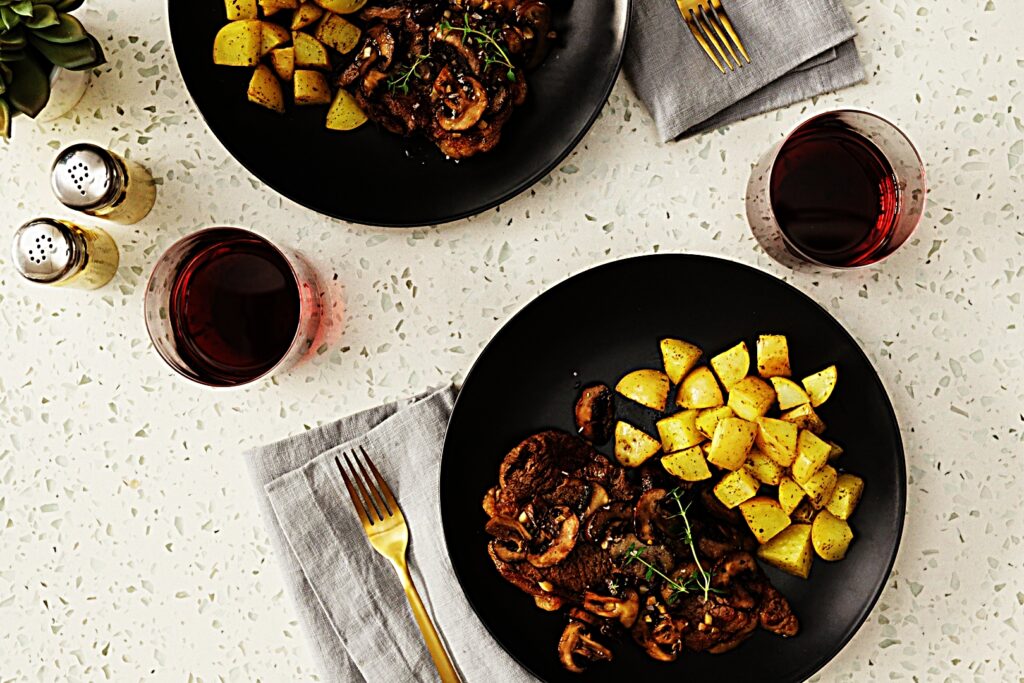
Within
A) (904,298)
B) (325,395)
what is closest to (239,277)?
(325,395)

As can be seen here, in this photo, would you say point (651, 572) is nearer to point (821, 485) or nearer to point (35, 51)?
point (821, 485)

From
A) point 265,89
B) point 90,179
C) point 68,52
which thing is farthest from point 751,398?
point 68,52

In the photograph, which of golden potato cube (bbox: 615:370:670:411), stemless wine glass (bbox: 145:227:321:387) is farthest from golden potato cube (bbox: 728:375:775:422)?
stemless wine glass (bbox: 145:227:321:387)

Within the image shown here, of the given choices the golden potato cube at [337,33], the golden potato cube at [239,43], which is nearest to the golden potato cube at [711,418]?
the golden potato cube at [337,33]

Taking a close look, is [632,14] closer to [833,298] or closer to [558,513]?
[833,298]

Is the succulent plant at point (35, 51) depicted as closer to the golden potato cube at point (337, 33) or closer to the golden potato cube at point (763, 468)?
the golden potato cube at point (337, 33)

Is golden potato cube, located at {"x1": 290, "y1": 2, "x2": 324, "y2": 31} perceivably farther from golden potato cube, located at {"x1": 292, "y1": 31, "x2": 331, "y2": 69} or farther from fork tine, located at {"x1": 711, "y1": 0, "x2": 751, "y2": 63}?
fork tine, located at {"x1": 711, "y1": 0, "x2": 751, "y2": 63}
